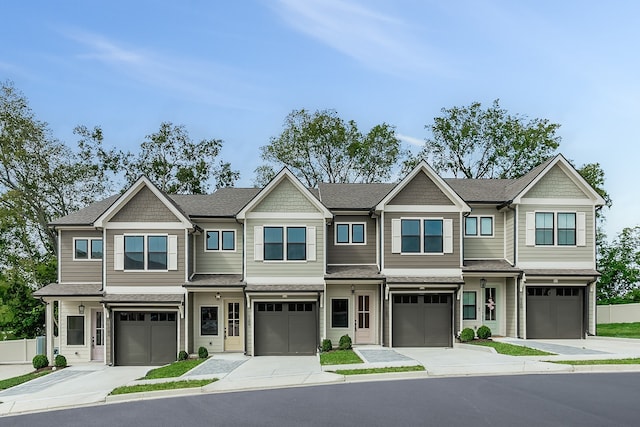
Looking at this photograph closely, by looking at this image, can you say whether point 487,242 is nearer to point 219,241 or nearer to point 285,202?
point 285,202

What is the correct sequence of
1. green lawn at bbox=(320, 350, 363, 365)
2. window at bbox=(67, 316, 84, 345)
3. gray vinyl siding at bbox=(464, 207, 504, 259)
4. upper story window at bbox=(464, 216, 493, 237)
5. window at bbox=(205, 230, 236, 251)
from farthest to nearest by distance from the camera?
1. upper story window at bbox=(464, 216, 493, 237)
2. gray vinyl siding at bbox=(464, 207, 504, 259)
3. window at bbox=(205, 230, 236, 251)
4. window at bbox=(67, 316, 84, 345)
5. green lawn at bbox=(320, 350, 363, 365)

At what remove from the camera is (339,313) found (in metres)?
24.3

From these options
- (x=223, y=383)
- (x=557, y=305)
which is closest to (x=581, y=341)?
(x=557, y=305)

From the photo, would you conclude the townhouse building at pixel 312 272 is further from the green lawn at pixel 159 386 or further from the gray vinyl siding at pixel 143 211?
the green lawn at pixel 159 386

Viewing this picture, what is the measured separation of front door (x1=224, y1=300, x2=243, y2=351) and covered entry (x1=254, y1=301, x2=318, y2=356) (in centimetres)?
140

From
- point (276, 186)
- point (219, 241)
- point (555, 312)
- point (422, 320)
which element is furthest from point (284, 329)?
point (555, 312)

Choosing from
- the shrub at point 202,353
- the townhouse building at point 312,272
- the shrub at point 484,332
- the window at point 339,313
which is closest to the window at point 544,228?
the townhouse building at point 312,272

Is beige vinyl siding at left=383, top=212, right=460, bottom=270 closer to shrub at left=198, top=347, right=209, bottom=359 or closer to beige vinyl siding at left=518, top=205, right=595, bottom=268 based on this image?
beige vinyl siding at left=518, top=205, right=595, bottom=268

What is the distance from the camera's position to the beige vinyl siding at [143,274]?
75.9ft

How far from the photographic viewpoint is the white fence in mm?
32562

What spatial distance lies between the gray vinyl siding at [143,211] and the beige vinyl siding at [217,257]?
1.80 metres

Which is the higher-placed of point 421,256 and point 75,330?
point 421,256

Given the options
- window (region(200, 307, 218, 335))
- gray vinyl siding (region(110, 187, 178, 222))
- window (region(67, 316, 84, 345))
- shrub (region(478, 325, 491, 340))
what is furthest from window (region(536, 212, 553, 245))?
window (region(67, 316, 84, 345))

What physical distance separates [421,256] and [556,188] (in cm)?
682
